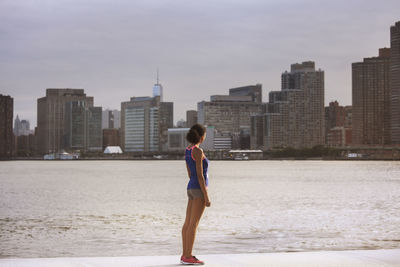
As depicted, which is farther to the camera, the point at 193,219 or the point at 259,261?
the point at 193,219

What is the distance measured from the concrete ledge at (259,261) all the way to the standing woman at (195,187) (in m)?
0.41

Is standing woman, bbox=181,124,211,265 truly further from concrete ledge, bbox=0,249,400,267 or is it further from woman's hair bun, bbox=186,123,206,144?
concrete ledge, bbox=0,249,400,267

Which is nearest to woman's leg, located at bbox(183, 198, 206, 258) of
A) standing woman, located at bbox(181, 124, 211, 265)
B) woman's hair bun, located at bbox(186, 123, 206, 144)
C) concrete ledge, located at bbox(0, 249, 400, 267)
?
standing woman, located at bbox(181, 124, 211, 265)

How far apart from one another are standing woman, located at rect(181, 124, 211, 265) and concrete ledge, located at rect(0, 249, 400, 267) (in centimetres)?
41

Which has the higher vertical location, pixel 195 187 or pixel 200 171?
pixel 200 171

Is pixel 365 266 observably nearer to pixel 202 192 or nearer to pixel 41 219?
pixel 202 192

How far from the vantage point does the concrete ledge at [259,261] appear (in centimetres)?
1124

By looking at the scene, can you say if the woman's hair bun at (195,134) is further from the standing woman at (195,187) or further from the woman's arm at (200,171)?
the woman's arm at (200,171)

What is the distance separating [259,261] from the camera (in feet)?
37.7

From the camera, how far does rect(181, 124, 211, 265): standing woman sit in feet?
37.5

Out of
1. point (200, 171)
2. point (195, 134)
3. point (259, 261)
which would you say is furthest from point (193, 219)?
point (195, 134)

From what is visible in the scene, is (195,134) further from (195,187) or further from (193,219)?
(193,219)

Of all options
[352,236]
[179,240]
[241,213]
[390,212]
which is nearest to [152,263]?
[179,240]

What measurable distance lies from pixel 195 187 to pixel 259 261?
1898 millimetres
